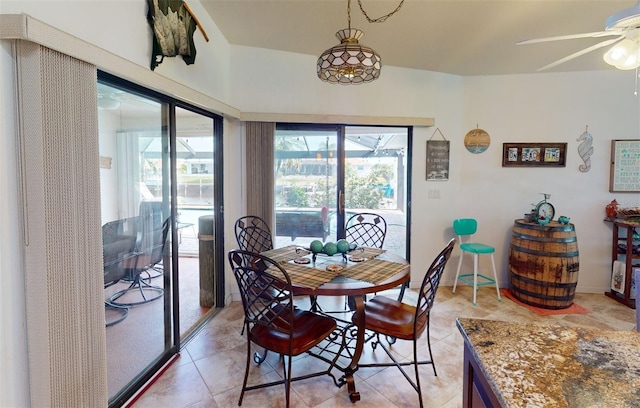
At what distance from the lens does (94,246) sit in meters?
1.57

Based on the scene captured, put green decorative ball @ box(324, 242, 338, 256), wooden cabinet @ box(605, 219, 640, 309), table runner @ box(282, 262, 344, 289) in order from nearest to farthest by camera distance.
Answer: table runner @ box(282, 262, 344, 289) → green decorative ball @ box(324, 242, 338, 256) → wooden cabinet @ box(605, 219, 640, 309)

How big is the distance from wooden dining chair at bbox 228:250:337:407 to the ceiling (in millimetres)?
2125

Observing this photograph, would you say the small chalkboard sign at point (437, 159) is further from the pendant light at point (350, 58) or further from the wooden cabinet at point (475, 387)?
the wooden cabinet at point (475, 387)

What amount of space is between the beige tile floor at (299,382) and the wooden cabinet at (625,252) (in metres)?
0.42

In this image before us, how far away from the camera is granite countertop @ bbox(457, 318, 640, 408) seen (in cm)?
79

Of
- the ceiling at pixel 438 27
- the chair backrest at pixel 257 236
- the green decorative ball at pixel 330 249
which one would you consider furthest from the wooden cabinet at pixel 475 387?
the ceiling at pixel 438 27

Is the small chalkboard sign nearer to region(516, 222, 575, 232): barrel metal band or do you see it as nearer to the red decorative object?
region(516, 222, 575, 232): barrel metal band

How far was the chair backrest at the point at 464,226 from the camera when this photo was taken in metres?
3.77

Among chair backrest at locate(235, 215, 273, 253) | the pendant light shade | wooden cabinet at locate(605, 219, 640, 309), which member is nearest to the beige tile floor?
wooden cabinet at locate(605, 219, 640, 309)

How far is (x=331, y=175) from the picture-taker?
3.79 metres

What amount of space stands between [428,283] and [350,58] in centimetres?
149

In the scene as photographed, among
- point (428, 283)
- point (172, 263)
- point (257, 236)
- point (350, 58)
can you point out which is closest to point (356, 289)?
point (428, 283)

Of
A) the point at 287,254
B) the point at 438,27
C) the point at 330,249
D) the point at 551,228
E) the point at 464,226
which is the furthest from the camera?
the point at 464,226

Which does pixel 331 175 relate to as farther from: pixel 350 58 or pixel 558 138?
pixel 558 138
